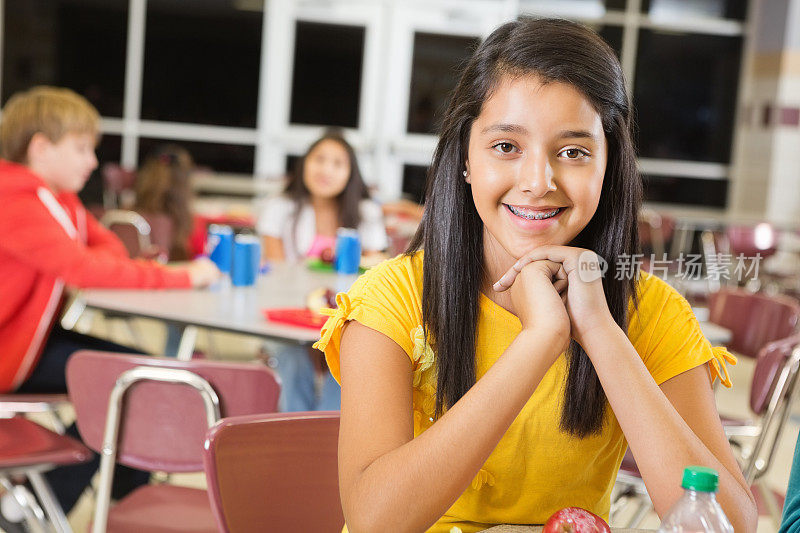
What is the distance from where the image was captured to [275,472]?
146 centimetres

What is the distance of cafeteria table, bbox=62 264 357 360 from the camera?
2.52 m

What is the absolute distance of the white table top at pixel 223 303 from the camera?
8.27 ft

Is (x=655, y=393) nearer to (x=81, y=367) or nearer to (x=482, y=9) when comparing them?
(x=81, y=367)

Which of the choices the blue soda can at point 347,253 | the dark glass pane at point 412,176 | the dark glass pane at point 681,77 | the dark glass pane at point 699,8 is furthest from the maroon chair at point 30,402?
the dark glass pane at point 699,8

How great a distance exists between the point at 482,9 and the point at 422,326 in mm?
8070

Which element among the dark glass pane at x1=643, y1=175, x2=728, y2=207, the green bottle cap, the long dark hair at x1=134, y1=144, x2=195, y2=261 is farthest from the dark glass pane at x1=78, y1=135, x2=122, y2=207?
the green bottle cap

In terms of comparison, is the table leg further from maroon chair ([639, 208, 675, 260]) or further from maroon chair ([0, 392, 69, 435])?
maroon chair ([639, 208, 675, 260])

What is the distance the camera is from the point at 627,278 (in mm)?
1427

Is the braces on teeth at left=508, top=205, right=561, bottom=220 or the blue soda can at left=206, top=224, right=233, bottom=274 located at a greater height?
the braces on teeth at left=508, top=205, right=561, bottom=220

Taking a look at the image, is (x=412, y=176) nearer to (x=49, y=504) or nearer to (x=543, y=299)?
(x=49, y=504)

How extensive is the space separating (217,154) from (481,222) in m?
7.85

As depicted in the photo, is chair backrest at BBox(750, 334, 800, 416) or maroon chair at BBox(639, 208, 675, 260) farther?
maroon chair at BBox(639, 208, 675, 260)

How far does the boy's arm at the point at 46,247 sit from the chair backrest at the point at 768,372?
6.21 ft

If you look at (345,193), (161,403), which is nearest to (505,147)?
(161,403)
